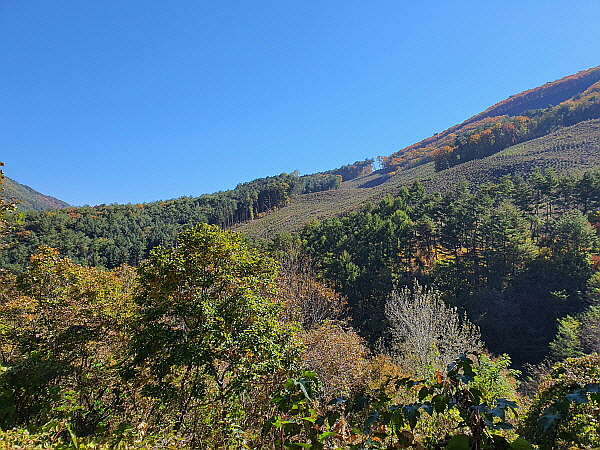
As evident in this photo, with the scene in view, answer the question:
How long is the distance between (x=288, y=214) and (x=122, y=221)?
40.9 meters

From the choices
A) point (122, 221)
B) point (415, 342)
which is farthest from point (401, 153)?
point (415, 342)

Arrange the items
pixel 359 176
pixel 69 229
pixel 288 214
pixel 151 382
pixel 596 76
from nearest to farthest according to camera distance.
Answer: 1. pixel 151 382
2. pixel 69 229
3. pixel 288 214
4. pixel 596 76
5. pixel 359 176

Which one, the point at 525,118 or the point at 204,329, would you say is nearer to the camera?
the point at 204,329

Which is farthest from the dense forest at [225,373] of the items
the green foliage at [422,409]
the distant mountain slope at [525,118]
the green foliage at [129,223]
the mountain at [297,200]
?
the distant mountain slope at [525,118]

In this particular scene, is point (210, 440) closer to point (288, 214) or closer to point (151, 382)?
point (151, 382)

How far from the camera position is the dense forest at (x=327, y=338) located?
183 cm

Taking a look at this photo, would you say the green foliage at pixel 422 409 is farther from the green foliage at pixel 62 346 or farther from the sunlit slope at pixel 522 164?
the sunlit slope at pixel 522 164

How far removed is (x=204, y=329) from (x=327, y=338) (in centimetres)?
700

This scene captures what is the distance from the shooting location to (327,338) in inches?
482

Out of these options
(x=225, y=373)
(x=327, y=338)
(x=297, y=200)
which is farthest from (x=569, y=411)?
(x=297, y=200)

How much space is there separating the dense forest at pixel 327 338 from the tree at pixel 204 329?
0.04m

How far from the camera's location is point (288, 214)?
7300cm

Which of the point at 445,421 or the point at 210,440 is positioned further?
the point at 210,440

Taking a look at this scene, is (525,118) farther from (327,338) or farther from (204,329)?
(204,329)
